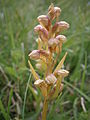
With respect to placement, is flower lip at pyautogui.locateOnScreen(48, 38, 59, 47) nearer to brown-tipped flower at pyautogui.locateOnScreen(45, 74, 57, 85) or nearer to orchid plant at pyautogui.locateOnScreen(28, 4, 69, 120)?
orchid plant at pyautogui.locateOnScreen(28, 4, 69, 120)

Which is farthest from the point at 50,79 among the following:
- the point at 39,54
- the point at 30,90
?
the point at 30,90

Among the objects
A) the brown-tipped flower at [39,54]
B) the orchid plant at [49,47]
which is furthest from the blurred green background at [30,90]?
the brown-tipped flower at [39,54]

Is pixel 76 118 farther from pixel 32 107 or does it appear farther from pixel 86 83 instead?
pixel 86 83

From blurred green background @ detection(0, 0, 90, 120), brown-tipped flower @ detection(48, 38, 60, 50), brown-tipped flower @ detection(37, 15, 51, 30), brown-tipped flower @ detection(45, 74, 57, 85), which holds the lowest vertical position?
blurred green background @ detection(0, 0, 90, 120)

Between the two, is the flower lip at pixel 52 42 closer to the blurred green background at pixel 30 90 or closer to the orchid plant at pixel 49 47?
the orchid plant at pixel 49 47

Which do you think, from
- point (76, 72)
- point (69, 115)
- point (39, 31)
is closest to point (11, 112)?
point (69, 115)

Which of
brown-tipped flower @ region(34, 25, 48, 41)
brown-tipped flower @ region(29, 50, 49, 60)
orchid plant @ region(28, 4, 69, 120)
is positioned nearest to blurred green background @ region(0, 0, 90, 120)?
orchid plant @ region(28, 4, 69, 120)

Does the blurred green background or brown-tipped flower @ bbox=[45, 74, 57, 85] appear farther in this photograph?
the blurred green background

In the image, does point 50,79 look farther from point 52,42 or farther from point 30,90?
point 30,90

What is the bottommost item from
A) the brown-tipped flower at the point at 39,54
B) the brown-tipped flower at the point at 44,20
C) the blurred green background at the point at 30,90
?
the blurred green background at the point at 30,90

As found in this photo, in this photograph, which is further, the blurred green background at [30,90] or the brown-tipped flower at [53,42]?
the blurred green background at [30,90]

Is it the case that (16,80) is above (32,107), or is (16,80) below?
above
